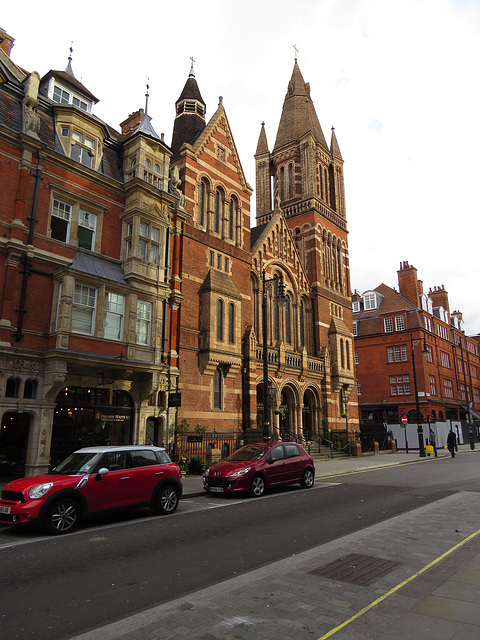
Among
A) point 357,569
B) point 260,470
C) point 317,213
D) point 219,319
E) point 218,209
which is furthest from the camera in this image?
point 317,213

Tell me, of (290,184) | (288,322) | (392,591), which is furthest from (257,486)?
(290,184)

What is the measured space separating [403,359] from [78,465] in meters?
45.9

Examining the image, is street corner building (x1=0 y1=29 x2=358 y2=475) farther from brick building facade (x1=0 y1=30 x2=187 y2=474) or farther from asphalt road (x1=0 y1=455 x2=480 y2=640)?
asphalt road (x1=0 y1=455 x2=480 y2=640)

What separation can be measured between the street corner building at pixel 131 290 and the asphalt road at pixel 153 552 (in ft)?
20.2

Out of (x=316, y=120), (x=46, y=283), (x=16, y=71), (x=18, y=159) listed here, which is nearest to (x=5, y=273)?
(x=46, y=283)

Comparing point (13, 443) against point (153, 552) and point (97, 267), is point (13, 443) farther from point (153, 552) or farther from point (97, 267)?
point (153, 552)

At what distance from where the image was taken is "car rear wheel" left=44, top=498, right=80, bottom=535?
336 inches

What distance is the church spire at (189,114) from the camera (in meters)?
28.2

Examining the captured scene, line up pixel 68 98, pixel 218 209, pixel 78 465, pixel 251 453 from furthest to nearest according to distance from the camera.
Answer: pixel 218 209 < pixel 68 98 < pixel 251 453 < pixel 78 465

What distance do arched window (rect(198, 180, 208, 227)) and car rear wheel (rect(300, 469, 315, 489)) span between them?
50.1 ft

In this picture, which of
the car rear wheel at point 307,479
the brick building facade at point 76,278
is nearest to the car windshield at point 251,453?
the car rear wheel at point 307,479

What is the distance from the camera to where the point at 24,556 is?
280 inches

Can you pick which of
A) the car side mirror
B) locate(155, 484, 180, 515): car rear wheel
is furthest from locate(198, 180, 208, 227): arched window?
the car side mirror

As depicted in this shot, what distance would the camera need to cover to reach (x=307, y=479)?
49.3ft
